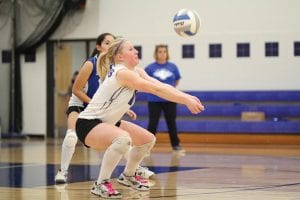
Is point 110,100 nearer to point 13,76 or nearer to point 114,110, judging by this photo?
point 114,110

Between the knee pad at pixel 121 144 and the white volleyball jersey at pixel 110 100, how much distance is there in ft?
1.07

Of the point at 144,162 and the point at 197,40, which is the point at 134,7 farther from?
the point at 144,162

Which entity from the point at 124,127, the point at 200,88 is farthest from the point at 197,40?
the point at 124,127

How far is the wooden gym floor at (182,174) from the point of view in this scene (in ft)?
19.8

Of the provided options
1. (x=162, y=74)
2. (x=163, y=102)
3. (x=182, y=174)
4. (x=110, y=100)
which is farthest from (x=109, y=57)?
(x=162, y=74)

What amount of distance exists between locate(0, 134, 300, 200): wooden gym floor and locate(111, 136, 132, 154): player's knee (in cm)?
43

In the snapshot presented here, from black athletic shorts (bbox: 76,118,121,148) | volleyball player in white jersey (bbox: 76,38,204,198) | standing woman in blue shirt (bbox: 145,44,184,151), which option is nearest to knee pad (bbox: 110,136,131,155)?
volleyball player in white jersey (bbox: 76,38,204,198)

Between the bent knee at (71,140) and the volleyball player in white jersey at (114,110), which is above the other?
the volleyball player in white jersey at (114,110)

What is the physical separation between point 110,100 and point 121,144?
0.45 meters

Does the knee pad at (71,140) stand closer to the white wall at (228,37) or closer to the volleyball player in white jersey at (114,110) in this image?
the volleyball player in white jersey at (114,110)

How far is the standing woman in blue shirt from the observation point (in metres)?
12.1

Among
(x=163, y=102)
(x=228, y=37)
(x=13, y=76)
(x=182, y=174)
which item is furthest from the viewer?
(x=13, y=76)

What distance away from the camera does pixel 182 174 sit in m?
7.87

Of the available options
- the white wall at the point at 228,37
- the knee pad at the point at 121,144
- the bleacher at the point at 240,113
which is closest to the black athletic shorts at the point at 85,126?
the knee pad at the point at 121,144
